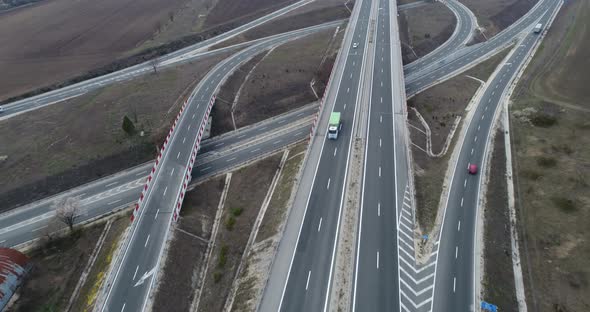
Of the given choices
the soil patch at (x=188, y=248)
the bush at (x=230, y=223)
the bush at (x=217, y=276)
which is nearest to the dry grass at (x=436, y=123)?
the bush at (x=230, y=223)

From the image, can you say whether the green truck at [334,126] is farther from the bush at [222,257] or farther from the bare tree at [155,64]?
the bare tree at [155,64]

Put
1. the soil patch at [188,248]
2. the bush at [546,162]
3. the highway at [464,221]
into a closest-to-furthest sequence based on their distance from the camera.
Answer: the highway at [464,221] < the soil patch at [188,248] < the bush at [546,162]

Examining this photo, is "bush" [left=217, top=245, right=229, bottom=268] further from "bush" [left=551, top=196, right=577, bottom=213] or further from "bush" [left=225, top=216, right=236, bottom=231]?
"bush" [left=551, top=196, right=577, bottom=213]

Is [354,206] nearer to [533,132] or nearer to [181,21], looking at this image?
[533,132]

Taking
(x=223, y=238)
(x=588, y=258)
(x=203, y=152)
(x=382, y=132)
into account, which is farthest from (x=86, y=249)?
(x=588, y=258)

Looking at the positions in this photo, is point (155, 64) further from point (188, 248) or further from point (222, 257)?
point (222, 257)

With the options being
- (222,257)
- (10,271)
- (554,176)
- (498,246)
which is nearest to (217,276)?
(222,257)
